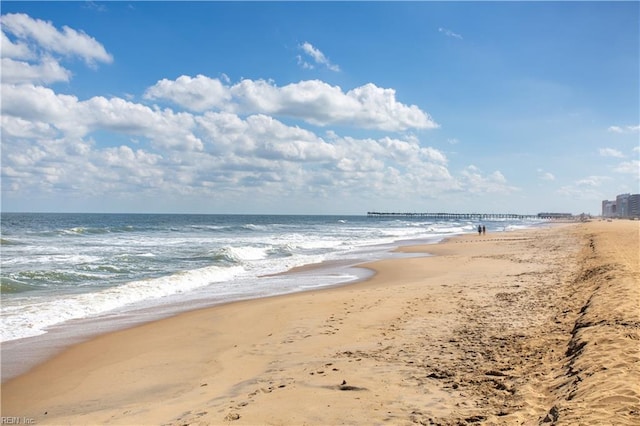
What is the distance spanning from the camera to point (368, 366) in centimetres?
692

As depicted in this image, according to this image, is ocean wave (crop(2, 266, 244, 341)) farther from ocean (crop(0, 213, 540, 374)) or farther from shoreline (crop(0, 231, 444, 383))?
shoreline (crop(0, 231, 444, 383))

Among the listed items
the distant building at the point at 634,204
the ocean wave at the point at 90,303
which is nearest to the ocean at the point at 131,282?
the ocean wave at the point at 90,303

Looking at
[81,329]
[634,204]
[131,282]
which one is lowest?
[81,329]

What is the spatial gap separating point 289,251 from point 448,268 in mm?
13794

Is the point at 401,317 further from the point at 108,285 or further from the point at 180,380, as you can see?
Result: the point at 108,285

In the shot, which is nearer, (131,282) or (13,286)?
(13,286)

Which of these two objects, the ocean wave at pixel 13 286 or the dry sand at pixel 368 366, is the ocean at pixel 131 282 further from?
the dry sand at pixel 368 366

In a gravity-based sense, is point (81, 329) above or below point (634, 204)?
below

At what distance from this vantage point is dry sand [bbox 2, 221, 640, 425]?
207 inches

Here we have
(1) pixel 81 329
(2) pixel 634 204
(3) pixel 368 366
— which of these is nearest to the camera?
(3) pixel 368 366

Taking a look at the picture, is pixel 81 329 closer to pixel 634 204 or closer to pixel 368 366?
pixel 368 366

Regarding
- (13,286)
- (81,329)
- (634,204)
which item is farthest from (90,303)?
(634,204)

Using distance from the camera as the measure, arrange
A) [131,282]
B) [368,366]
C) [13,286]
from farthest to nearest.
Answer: [131,282] < [13,286] < [368,366]

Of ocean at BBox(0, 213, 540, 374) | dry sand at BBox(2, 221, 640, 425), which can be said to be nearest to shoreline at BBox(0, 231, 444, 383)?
ocean at BBox(0, 213, 540, 374)
